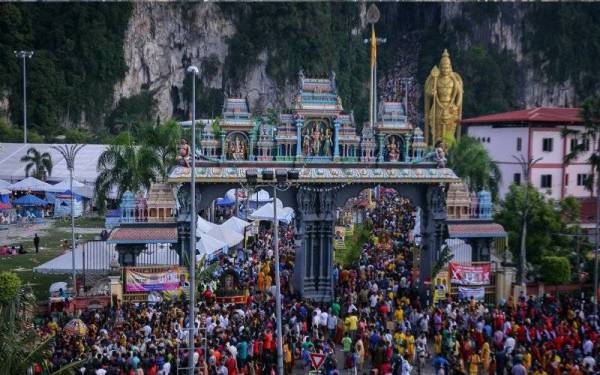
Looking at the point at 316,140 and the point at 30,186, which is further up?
the point at 316,140

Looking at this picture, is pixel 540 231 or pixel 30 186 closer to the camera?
pixel 540 231

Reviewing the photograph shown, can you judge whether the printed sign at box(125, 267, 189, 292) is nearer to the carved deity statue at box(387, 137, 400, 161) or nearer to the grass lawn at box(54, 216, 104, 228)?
the carved deity statue at box(387, 137, 400, 161)

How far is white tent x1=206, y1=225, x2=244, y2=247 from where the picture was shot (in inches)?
1098

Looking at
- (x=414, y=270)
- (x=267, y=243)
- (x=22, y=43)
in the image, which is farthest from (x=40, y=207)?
(x=22, y=43)

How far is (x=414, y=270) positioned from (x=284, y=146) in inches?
241

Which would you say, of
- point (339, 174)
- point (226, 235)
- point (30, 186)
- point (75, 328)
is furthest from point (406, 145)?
point (30, 186)

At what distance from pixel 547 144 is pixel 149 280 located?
28.7m

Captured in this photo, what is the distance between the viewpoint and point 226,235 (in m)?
28.5

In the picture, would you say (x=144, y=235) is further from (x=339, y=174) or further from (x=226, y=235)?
(x=339, y=174)

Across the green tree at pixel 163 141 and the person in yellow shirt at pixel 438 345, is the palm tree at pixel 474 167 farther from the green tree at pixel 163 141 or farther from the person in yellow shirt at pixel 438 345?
the person in yellow shirt at pixel 438 345

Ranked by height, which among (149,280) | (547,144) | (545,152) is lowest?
(149,280)

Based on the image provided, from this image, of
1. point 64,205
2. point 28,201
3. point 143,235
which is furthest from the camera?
point 64,205

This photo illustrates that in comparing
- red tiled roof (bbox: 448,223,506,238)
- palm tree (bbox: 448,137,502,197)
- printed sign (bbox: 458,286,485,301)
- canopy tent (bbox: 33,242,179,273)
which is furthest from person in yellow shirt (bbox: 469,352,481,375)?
palm tree (bbox: 448,137,502,197)

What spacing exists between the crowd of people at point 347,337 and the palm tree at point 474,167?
13847 millimetres
